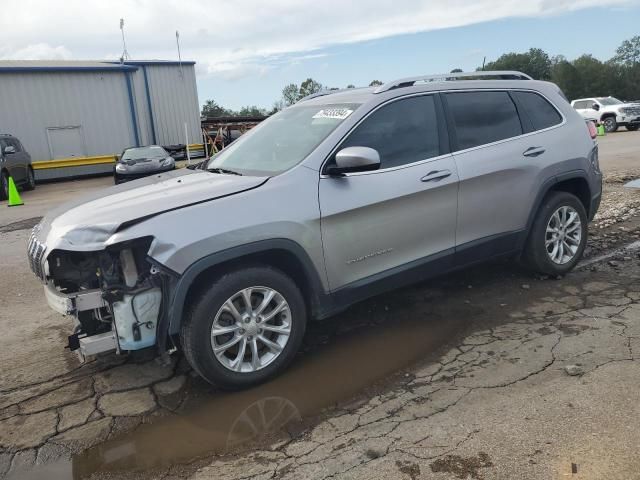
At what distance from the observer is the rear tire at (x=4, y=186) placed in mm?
14587

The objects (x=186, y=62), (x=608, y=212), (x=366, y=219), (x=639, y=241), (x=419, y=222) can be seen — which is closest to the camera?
(x=366, y=219)

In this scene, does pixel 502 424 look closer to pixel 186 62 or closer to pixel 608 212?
pixel 608 212

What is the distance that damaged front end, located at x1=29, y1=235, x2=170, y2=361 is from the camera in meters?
3.15

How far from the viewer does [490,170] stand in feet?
14.3

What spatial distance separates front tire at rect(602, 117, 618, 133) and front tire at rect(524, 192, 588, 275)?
25494mm

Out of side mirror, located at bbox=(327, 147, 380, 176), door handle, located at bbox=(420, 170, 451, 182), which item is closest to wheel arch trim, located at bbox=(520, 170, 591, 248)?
door handle, located at bbox=(420, 170, 451, 182)

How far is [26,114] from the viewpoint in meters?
21.6

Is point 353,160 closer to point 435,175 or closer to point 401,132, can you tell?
point 401,132

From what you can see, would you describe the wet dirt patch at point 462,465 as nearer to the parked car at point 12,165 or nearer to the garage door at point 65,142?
the parked car at point 12,165

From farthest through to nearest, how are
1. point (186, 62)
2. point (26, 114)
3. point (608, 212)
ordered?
point (186, 62) → point (26, 114) → point (608, 212)

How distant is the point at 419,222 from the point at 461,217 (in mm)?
453

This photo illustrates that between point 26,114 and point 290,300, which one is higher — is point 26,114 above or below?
above

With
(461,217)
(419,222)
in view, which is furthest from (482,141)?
(419,222)

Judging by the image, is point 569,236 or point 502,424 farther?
point 569,236
